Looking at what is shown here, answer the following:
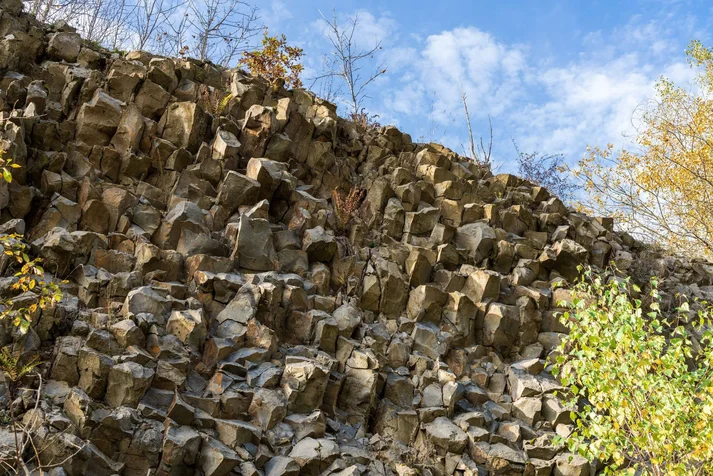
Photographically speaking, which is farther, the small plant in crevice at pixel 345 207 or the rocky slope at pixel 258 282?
the small plant in crevice at pixel 345 207

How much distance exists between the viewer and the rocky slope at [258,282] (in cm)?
1007

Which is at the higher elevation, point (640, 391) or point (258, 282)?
point (258, 282)

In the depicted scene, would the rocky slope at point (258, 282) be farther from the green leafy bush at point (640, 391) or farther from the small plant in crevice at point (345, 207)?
the green leafy bush at point (640, 391)

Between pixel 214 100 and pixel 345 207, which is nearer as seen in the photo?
pixel 345 207

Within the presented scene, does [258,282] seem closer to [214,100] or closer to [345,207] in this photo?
[345,207]

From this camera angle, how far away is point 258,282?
13273mm

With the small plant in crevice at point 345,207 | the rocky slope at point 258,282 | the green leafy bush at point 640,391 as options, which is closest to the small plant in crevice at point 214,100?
the rocky slope at point 258,282

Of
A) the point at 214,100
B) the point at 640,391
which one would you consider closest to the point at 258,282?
the point at 214,100

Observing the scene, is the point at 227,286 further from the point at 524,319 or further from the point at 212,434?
the point at 524,319

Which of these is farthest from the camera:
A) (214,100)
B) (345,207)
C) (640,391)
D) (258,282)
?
(214,100)

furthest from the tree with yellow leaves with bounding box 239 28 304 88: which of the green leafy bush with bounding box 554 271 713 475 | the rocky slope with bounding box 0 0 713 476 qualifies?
the green leafy bush with bounding box 554 271 713 475

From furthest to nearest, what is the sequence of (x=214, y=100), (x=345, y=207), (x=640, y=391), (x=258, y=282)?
(x=214, y=100) → (x=345, y=207) → (x=258, y=282) → (x=640, y=391)

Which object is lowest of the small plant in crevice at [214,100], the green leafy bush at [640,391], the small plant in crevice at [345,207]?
the green leafy bush at [640,391]

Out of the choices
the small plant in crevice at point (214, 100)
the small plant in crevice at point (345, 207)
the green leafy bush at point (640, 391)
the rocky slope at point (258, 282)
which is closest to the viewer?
the green leafy bush at point (640, 391)
